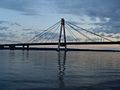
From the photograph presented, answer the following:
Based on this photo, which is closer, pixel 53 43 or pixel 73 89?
pixel 73 89

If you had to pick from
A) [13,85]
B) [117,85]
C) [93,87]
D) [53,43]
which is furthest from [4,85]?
[53,43]

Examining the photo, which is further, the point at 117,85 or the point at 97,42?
the point at 97,42

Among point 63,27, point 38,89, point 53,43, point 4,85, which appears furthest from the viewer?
point 63,27

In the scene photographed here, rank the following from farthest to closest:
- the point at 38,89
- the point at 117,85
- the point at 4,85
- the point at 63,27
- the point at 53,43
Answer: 1. the point at 63,27
2. the point at 53,43
3. the point at 117,85
4. the point at 4,85
5. the point at 38,89

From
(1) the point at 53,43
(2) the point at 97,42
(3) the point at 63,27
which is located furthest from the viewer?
(3) the point at 63,27

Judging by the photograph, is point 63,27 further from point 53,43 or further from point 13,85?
point 13,85

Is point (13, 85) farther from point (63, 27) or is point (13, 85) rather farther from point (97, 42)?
point (63, 27)

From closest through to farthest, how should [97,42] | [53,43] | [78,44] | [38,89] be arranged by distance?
[38,89], [97,42], [78,44], [53,43]

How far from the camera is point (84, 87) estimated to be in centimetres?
1828

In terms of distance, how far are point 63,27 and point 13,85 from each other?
8575cm

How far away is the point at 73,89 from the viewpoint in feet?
57.2

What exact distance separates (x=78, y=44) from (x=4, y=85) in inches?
2678

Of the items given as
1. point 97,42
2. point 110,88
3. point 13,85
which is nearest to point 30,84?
point 13,85

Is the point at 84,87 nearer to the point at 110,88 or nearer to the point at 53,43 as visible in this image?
the point at 110,88
